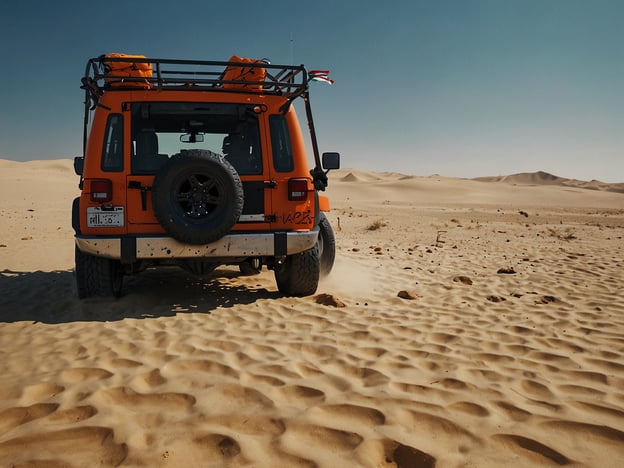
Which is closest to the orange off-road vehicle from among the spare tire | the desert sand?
the spare tire

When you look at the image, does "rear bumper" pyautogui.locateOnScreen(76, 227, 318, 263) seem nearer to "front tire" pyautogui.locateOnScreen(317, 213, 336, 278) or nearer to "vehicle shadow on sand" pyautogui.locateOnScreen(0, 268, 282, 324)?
"vehicle shadow on sand" pyautogui.locateOnScreen(0, 268, 282, 324)

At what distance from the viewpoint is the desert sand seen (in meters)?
2.10

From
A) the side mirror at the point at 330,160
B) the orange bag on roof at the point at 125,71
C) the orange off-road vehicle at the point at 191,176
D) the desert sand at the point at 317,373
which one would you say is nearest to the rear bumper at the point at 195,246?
the orange off-road vehicle at the point at 191,176

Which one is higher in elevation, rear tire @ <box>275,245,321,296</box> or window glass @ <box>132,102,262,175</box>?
window glass @ <box>132,102,262,175</box>

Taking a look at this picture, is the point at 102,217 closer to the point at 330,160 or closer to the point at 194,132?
the point at 194,132

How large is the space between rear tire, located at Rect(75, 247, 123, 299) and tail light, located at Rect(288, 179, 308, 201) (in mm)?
2026

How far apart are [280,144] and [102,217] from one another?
193cm

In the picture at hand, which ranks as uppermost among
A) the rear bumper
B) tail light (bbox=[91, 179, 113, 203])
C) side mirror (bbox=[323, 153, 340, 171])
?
side mirror (bbox=[323, 153, 340, 171])

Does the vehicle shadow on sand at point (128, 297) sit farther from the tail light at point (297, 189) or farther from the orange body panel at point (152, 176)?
the tail light at point (297, 189)

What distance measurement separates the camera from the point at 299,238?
466cm

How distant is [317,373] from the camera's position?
296 centimetres

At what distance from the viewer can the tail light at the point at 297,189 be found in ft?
15.4

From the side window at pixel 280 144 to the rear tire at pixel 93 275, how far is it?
2.05 metres

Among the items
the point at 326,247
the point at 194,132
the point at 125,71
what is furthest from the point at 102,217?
the point at 326,247
